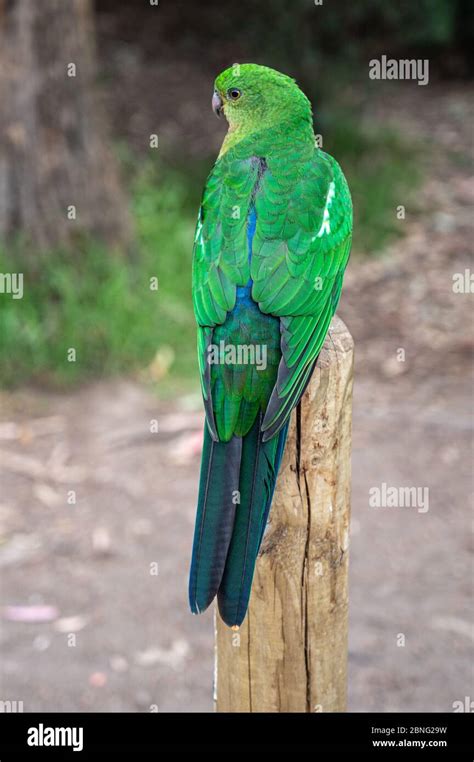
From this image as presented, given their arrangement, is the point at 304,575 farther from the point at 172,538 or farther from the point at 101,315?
the point at 101,315

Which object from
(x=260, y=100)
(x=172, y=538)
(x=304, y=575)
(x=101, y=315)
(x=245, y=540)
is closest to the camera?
(x=245, y=540)

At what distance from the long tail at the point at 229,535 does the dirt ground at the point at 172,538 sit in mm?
1925

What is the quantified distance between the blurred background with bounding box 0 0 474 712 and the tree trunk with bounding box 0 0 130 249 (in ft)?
0.04

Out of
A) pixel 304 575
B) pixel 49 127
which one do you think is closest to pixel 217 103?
pixel 304 575

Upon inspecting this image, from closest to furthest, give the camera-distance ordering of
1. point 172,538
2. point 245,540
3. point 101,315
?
1. point 245,540
2. point 172,538
3. point 101,315

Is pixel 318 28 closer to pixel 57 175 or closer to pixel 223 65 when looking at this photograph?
pixel 223 65

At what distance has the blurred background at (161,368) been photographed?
4234 mm

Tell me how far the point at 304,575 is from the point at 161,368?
3764 mm

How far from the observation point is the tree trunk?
5996 millimetres

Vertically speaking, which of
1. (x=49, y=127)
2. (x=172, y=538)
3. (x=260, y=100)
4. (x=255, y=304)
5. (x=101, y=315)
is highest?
(x=49, y=127)

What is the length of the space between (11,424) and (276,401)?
372cm

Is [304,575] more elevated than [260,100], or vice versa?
[260,100]

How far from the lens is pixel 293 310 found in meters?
2.48

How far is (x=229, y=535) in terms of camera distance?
2186 mm
